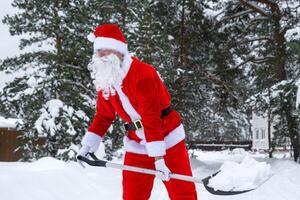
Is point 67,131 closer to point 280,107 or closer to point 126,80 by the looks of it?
point 280,107

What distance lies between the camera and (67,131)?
1134 cm

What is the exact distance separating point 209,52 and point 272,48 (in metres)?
1.89

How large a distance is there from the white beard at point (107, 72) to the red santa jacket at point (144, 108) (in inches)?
1.7

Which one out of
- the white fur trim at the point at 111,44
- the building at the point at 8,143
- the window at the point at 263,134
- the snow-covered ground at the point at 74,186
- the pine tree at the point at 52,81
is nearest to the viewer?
the white fur trim at the point at 111,44

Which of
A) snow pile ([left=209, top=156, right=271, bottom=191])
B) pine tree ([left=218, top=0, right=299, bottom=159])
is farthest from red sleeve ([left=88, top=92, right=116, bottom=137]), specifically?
pine tree ([left=218, top=0, right=299, bottom=159])

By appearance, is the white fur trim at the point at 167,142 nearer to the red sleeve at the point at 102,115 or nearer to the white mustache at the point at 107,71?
the red sleeve at the point at 102,115

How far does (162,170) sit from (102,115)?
0.86 metres

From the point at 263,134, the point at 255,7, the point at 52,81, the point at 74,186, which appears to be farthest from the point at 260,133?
the point at 74,186

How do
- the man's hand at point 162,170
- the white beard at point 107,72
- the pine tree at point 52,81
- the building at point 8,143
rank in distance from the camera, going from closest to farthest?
the man's hand at point 162,170 < the white beard at point 107,72 < the pine tree at point 52,81 < the building at point 8,143

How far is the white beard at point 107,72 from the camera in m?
3.18

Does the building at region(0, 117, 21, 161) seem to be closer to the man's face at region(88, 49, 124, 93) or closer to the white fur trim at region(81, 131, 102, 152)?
the white fur trim at region(81, 131, 102, 152)

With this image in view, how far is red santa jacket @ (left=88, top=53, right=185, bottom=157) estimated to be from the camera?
120 inches

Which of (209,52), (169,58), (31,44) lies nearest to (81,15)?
(31,44)

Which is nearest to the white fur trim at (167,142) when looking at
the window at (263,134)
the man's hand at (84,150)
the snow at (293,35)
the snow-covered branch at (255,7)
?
the man's hand at (84,150)
